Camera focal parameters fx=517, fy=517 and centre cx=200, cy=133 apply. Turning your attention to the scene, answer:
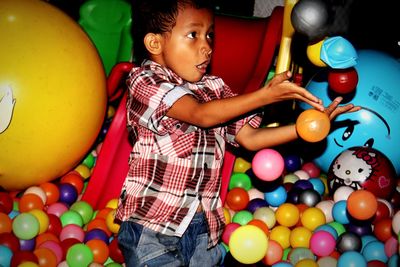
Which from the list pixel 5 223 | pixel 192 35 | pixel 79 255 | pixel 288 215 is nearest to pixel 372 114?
pixel 288 215

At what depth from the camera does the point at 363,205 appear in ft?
5.97

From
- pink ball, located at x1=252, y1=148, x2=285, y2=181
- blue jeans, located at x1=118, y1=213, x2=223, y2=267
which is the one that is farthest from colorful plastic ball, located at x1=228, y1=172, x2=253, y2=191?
blue jeans, located at x1=118, y1=213, x2=223, y2=267

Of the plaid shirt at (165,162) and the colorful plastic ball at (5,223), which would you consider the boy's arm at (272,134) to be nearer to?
the plaid shirt at (165,162)

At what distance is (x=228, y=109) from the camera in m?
1.38

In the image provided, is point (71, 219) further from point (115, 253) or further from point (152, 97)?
point (152, 97)

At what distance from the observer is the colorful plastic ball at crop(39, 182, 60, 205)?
85.0 inches

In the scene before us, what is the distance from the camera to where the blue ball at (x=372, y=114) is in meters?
2.20

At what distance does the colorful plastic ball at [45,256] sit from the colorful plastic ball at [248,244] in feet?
2.35

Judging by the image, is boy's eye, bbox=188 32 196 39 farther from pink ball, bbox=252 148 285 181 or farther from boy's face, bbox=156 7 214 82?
pink ball, bbox=252 148 285 181

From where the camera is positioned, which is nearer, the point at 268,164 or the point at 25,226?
the point at 268,164

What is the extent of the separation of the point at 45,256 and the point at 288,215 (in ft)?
3.09

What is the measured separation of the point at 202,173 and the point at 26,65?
851 mm

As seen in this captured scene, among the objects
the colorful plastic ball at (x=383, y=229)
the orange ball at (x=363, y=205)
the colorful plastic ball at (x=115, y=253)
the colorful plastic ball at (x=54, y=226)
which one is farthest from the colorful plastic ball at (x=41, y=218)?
the colorful plastic ball at (x=383, y=229)

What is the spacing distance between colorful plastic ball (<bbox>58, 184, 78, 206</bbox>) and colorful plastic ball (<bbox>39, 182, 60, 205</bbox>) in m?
0.03
